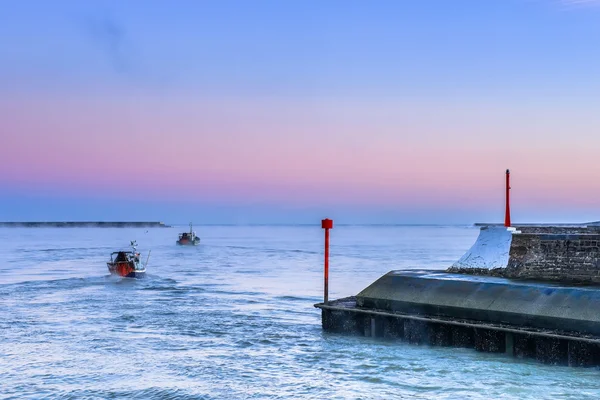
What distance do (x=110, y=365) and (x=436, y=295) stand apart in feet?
35.8

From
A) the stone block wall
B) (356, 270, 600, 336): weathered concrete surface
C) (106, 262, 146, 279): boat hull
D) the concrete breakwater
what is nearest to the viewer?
the concrete breakwater

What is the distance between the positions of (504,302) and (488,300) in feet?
1.77

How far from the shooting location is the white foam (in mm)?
22531

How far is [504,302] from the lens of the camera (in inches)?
739

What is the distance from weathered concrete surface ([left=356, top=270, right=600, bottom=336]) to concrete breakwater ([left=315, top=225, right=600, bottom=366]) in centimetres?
3

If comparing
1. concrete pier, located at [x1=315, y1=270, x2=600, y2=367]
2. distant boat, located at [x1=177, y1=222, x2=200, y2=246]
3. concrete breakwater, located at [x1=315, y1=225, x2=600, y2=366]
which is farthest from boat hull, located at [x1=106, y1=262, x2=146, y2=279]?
distant boat, located at [x1=177, y1=222, x2=200, y2=246]

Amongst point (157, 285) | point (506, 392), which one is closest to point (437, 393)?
point (506, 392)

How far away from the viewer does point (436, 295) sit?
2048 cm

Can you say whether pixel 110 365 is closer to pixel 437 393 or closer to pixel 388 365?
pixel 388 365

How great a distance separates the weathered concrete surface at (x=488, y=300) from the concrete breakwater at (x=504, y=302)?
1.1 inches

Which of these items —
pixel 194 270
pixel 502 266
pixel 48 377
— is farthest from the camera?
pixel 194 270

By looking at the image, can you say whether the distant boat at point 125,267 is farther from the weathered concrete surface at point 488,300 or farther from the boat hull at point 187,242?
the boat hull at point 187,242

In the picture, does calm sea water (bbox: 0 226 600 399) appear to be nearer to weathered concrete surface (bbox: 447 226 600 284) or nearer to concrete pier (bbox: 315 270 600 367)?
concrete pier (bbox: 315 270 600 367)

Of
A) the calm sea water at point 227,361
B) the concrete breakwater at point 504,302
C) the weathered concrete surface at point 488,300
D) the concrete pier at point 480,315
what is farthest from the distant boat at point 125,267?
the weathered concrete surface at point 488,300
